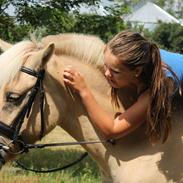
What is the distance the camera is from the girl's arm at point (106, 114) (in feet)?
9.85

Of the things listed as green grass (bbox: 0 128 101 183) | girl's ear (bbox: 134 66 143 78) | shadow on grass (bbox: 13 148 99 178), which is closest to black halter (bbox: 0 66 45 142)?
girl's ear (bbox: 134 66 143 78)

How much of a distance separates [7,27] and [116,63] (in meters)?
6.62

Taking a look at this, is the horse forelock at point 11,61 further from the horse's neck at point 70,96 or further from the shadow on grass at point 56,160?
the shadow on grass at point 56,160

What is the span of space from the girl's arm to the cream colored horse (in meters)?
0.08

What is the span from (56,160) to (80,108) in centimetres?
566

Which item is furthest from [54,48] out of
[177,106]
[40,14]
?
[40,14]

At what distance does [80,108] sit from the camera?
3137 millimetres

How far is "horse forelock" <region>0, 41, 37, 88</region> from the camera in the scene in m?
3.01

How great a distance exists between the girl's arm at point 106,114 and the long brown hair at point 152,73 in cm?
6

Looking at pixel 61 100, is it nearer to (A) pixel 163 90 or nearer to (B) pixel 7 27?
(A) pixel 163 90

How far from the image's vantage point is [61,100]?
312 centimetres

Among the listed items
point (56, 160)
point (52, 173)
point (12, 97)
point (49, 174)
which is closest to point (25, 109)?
point (12, 97)

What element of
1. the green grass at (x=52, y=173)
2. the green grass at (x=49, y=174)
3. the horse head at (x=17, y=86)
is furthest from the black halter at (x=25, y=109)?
the green grass at (x=49, y=174)

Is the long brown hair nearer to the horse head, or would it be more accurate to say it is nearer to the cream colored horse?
the cream colored horse
